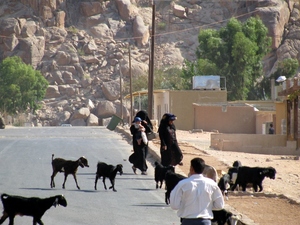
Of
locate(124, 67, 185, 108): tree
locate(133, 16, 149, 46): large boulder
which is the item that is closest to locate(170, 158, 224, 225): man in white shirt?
locate(124, 67, 185, 108): tree

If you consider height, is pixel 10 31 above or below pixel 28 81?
above

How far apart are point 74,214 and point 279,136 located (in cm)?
2687

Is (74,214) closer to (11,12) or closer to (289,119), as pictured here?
(289,119)

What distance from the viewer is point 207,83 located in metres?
64.1

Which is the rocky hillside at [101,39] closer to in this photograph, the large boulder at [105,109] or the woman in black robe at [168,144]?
the large boulder at [105,109]

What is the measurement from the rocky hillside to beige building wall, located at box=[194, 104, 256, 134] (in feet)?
124

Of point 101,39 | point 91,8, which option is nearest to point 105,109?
point 101,39

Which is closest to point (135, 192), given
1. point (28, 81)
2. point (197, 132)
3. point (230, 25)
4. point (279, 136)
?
point (279, 136)

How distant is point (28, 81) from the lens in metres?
96.4

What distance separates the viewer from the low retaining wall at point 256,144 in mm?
34469

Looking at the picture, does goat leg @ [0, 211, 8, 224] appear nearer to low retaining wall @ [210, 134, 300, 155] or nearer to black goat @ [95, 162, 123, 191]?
black goat @ [95, 162, 123, 191]

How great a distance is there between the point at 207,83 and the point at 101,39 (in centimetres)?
5416

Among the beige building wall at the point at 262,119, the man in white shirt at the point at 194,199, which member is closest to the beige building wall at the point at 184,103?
the beige building wall at the point at 262,119

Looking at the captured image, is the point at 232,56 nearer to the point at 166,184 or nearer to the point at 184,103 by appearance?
the point at 184,103
